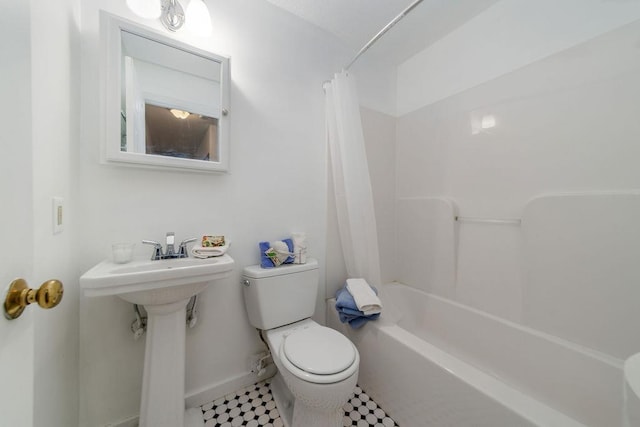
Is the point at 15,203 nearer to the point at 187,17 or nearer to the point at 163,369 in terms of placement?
the point at 163,369

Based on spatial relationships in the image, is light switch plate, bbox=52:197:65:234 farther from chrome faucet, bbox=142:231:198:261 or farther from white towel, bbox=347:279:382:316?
white towel, bbox=347:279:382:316

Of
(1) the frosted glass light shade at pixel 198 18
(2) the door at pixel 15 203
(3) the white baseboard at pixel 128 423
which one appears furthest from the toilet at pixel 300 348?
(1) the frosted glass light shade at pixel 198 18

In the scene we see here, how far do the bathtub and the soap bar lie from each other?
93 centimetres

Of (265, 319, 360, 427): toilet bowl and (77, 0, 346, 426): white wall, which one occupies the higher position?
(77, 0, 346, 426): white wall

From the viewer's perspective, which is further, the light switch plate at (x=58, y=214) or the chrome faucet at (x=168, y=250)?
the chrome faucet at (x=168, y=250)

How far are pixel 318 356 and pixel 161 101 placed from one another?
1414 mm

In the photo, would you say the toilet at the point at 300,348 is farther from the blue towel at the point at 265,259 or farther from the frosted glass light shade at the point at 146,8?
the frosted glass light shade at the point at 146,8

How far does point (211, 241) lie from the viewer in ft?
3.66

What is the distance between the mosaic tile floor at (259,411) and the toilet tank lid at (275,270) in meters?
0.71

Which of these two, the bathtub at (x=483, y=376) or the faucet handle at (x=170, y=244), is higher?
the faucet handle at (x=170, y=244)

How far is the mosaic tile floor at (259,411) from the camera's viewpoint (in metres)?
1.13

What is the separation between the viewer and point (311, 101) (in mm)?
1542

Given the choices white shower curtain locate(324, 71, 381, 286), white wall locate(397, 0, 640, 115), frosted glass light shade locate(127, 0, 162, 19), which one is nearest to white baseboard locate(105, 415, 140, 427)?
white shower curtain locate(324, 71, 381, 286)

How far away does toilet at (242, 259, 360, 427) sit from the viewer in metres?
0.90
